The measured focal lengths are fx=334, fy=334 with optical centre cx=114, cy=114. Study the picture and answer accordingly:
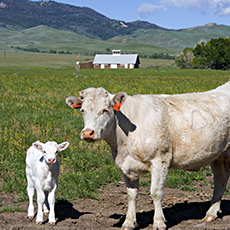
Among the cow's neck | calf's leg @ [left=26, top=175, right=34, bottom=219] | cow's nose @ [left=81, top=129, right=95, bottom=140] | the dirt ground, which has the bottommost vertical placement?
the dirt ground

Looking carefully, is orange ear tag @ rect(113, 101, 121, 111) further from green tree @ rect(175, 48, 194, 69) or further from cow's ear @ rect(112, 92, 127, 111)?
green tree @ rect(175, 48, 194, 69)

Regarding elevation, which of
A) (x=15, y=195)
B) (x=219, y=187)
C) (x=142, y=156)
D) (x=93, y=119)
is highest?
(x=93, y=119)

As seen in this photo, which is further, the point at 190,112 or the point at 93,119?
the point at 190,112

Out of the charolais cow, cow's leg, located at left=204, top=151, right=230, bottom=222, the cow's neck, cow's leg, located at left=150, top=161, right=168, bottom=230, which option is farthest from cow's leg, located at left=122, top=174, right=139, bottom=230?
cow's leg, located at left=204, top=151, right=230, bottom=222

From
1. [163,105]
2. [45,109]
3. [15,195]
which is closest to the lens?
[163,105]

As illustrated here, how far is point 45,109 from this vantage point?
57.4ft

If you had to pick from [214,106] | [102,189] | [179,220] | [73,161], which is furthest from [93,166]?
[214,106]

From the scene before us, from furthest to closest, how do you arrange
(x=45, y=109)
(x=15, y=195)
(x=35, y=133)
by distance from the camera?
(x=45, y=109) < (x=35, y=133) < (x=15, y=195)

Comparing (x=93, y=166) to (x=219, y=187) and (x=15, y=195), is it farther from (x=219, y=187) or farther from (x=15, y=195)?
(x=219, y=187)

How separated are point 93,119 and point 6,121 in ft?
31.9

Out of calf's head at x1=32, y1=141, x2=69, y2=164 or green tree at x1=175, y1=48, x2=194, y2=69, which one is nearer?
calf's head at x1=32, y1=141, x2=69, y2=164

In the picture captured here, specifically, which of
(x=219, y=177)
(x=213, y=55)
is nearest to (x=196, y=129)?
(x=219, y=177)

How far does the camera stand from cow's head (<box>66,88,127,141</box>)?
5.29 meters

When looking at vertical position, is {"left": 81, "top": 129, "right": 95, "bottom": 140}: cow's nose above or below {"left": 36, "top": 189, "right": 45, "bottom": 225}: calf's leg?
above
